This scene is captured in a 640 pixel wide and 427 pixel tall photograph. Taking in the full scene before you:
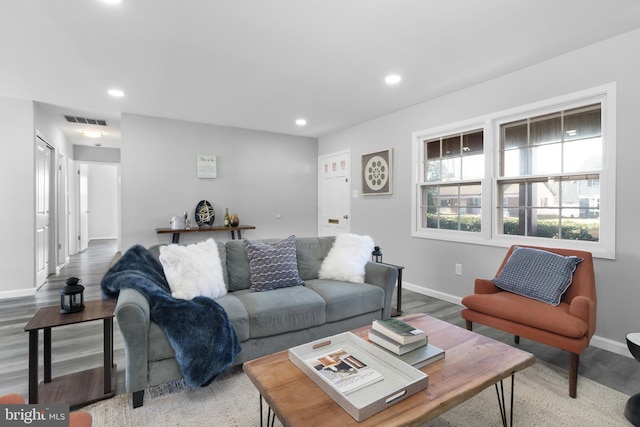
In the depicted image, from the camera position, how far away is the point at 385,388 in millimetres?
1271

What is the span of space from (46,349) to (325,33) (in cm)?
287

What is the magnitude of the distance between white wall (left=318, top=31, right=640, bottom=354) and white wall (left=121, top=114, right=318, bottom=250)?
113 centimetres

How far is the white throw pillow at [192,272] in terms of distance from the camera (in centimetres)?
218

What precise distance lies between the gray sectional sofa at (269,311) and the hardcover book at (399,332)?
0.80 m

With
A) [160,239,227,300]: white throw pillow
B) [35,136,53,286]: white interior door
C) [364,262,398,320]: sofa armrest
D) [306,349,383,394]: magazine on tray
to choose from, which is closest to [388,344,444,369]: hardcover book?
[306,349,383,394]: magazine on tray

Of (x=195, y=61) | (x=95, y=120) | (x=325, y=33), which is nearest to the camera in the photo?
(x=325, y=33)

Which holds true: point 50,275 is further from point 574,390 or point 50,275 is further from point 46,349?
point 574,390

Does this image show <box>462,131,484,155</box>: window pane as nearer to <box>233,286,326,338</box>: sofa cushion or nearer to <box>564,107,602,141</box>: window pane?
<box>564,107,602,141</box>: window pane

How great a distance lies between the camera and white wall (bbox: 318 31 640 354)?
2457 millimetres

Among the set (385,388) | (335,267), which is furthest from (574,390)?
(335,267)

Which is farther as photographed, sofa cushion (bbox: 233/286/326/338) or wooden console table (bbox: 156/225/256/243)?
wooden console table (bbox: 156/225/256/243)

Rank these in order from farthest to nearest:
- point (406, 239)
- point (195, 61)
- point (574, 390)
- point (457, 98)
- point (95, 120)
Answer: point (95, 120)
point (406, 239)
point (457, 98)
point (195, 61)
point (574, 390)

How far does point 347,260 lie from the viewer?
2963 mm

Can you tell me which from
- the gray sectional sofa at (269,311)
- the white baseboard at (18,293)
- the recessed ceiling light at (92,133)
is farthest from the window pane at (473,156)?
the recessed ceiling light at (92,133)
